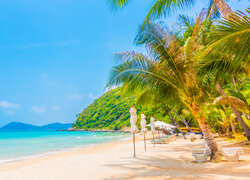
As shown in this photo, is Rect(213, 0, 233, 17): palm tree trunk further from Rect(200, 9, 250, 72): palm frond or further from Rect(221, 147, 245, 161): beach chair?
Rect(221, 147, 245, 161): beach chair

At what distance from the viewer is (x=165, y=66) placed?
631cm

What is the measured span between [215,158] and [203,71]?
9.68 feet

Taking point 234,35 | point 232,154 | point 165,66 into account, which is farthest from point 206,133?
point 234,35

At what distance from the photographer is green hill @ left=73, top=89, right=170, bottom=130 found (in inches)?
2653

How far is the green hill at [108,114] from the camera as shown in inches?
2653

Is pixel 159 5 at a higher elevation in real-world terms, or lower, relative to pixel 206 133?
higher

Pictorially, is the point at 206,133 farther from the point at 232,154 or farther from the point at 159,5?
the point at 159,5

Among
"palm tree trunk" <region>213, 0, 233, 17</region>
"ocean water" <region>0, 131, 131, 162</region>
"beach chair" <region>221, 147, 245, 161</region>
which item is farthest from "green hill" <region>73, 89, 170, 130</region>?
"palm tree trunk" <region>213, 0, 233, 17</region>

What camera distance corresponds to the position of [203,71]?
21.2ft

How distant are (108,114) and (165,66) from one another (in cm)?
7071

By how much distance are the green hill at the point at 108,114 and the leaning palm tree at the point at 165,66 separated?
5196 centimetres

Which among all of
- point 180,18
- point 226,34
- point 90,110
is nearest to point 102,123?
point 90,110

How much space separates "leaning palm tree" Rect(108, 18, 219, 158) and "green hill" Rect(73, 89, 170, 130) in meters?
52.0

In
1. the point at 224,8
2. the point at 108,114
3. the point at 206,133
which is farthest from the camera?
the point at 108,114
